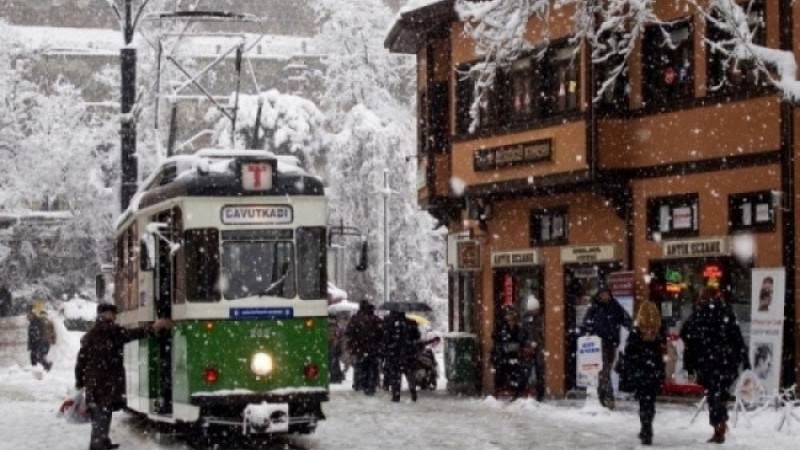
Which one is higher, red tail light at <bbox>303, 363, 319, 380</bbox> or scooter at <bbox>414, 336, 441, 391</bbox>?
red tail light at <bbox>303, 363, 319, 380</bbox>

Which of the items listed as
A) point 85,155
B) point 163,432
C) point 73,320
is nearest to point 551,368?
point 163,432

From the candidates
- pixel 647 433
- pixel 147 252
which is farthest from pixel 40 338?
pixel 647 433

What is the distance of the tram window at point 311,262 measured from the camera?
59.2 feet

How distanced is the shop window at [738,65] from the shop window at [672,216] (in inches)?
79.8

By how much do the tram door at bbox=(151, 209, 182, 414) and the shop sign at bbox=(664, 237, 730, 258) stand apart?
31.7 ft

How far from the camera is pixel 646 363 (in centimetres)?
1759

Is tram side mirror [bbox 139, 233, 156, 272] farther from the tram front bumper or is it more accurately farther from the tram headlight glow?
the tram front bumper

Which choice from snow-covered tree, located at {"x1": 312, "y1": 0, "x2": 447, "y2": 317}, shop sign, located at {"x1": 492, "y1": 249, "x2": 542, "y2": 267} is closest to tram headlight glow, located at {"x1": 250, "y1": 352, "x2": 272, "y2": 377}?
shop sign, located at {"x1": 492, "y1": 249, "x2": 542, "y2": 267}

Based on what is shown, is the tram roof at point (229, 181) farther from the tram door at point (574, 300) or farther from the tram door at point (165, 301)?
the tram door at point (574, 300)

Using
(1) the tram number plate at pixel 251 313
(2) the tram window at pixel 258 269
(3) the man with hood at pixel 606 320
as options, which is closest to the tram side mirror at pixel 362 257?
(2) the tram window at pixel 258 269

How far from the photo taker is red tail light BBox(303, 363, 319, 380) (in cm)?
1798

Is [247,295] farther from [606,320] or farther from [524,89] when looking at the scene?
[524,89]

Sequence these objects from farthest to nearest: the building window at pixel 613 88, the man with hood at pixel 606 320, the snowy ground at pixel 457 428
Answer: the building window at pixel 613 88 < the man with hood at pixel 606 320 < the snowy ground at pixel 457 428

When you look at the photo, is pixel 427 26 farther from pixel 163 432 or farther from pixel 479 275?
pixel 163 432
